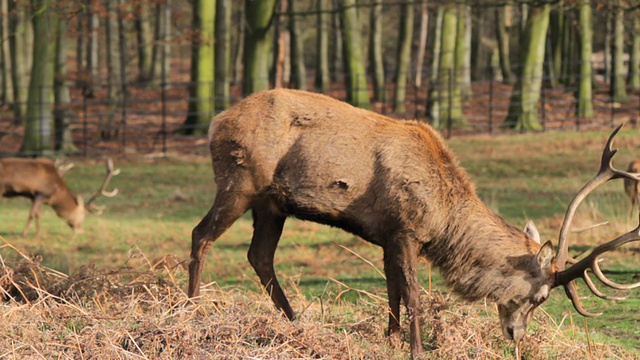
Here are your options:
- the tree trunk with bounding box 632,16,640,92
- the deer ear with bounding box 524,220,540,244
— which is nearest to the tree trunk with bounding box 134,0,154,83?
the tree trunk with bounding box 632,16,640,92

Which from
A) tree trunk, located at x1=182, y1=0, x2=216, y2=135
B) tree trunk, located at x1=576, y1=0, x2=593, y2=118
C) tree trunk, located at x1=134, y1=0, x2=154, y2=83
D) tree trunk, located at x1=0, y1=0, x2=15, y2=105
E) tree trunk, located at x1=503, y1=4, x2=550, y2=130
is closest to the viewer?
tree trunk, located at x1=182, y1=0, x2=216, y2=135

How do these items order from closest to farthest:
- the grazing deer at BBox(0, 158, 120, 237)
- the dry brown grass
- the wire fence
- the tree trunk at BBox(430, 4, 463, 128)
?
the dry brown grass → the grazing deer at BBox(0, 158, 120, 237) → the wire fence → the tree trunk at BBox(430, 4, 463, 128)

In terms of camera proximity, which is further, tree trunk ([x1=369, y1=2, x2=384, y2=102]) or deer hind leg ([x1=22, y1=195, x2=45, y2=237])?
tree trunk ([x1=369, y1=2, x2=384, y2=102])

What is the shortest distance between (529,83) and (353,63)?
5164 millimetres

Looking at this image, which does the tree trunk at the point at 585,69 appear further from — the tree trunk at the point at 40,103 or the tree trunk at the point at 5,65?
the tree trunk at the point at 5,65

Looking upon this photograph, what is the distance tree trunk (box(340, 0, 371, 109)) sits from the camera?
27.5 m

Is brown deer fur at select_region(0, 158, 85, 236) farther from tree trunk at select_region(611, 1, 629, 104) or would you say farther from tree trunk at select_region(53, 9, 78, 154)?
tree trunk at select_region(611, 1, 629, 104)

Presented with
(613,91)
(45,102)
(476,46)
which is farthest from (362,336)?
(476,46)

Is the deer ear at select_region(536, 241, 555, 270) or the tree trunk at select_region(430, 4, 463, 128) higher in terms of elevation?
the deer ear at select_region(536, 241, 555, 270)

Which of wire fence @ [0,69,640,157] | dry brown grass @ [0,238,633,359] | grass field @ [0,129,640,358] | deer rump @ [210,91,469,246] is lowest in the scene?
wire fence @ [0,69,640,157]

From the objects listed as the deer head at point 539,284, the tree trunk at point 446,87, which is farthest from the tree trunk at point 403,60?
the deer head at point 539,284

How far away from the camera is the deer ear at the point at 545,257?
21.6ft

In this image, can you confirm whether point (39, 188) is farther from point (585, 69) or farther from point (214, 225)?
point (585, 69)

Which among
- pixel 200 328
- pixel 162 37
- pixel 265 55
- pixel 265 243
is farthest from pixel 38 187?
pixel 162 37
